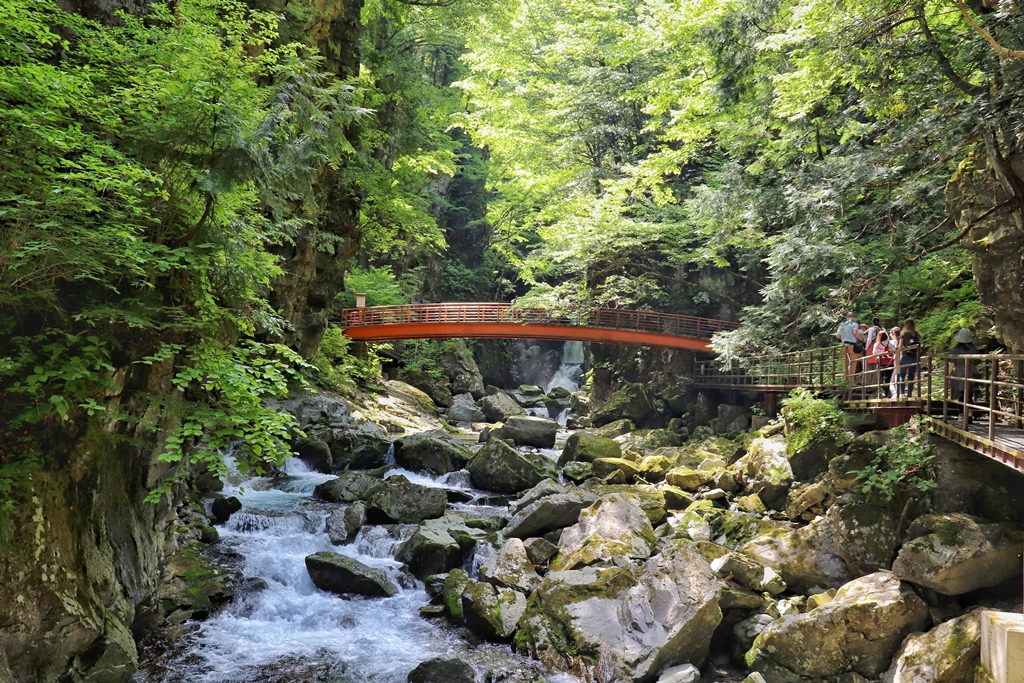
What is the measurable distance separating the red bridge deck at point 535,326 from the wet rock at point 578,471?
7863 millimetres

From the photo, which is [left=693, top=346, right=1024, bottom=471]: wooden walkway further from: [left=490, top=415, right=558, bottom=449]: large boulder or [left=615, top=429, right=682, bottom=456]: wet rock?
[left=490, top=415, right=558, bottom=449]: large boulder

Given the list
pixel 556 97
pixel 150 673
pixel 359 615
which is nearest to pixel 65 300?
pixel 150 673

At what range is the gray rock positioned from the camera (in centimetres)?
1124

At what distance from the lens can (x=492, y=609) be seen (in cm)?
875

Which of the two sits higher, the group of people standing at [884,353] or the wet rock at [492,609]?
the group of people standing at [884,353]

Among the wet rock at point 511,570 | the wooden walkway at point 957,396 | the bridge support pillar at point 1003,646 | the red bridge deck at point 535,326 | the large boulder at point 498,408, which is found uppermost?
the red bridge deck at point 535,326

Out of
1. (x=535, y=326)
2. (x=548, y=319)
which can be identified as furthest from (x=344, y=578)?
(x=548, y=319)

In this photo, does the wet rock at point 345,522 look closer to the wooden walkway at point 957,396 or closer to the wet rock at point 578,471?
the wet rock at point 578,471

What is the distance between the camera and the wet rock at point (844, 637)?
7188mm

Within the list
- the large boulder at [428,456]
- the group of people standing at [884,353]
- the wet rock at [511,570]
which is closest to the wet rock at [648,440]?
the large boulder at [428,456]

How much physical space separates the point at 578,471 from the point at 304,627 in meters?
8.46

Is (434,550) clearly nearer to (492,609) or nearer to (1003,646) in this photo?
(492,609)

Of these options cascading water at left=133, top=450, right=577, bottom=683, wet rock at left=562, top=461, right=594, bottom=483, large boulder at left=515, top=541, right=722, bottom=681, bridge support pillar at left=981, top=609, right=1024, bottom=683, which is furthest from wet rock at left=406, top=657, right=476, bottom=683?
wet rock at left=562, top=461, right=594, bottom=483

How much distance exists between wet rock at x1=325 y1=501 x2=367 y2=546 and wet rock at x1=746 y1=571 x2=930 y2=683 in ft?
22.0
